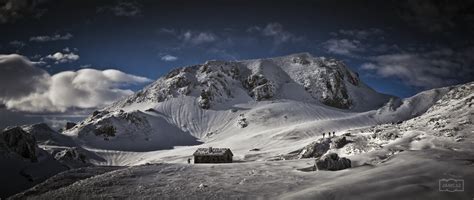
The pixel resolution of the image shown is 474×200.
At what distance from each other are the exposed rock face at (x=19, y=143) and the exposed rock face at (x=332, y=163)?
35.8m

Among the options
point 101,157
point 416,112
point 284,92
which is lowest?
point 101,157

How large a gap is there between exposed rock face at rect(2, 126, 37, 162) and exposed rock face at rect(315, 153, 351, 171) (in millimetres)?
35838

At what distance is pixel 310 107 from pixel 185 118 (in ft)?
186

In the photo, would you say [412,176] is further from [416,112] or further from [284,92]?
[284,92]

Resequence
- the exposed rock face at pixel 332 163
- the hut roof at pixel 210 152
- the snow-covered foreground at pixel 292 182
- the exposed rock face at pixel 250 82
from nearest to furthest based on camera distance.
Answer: the snow-covered foreground at pixel 292 182
the exposed rock face at pixel 332 163
the hut roof at pixel 210 152
the exposed rock face at pixel 250 82

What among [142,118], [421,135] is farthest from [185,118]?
[421,135]

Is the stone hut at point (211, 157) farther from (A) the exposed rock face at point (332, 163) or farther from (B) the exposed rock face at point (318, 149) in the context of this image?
(A) the exposed rock face at point (332, 163)

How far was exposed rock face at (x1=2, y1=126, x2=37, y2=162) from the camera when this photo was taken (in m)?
38.1

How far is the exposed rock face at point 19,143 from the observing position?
3812cm

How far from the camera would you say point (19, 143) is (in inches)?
1558

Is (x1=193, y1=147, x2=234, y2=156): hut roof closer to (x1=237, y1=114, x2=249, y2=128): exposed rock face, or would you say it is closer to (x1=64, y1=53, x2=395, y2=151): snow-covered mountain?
(x1=64, y1=53, x2=395, y2=151): snow-covered mountain

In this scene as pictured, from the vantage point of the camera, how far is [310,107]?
482ft

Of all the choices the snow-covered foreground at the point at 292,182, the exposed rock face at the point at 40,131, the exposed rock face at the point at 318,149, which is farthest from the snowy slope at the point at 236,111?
the snow-covered foreground at the point at 292,182

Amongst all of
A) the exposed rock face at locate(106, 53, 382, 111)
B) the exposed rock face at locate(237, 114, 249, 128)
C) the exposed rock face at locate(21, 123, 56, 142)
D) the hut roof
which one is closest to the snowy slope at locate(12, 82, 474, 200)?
the hut roof
